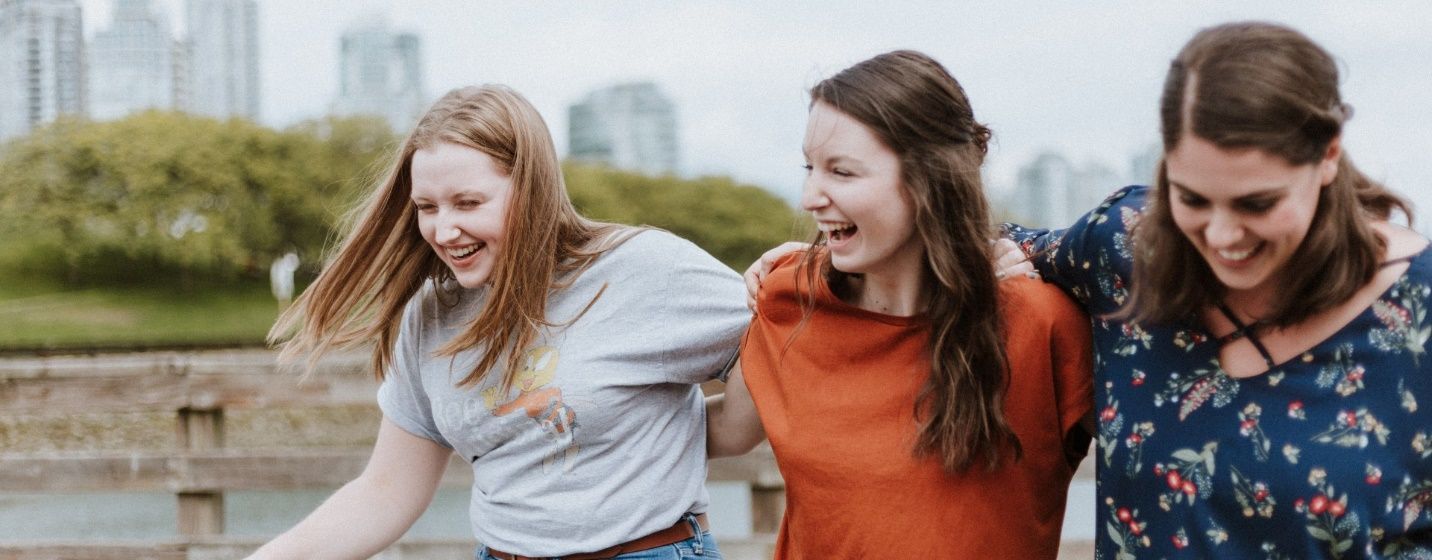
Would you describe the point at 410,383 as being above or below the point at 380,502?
above

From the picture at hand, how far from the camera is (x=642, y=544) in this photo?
1.97 metres

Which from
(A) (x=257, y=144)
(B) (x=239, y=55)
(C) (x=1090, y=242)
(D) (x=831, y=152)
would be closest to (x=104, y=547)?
(D) (x=831, y=152)

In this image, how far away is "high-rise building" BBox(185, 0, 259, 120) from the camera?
7806 centimetres

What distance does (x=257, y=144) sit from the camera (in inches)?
1432

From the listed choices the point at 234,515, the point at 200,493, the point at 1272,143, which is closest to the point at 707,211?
the point at 234,515

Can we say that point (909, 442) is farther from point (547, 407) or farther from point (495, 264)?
point (495, 264)

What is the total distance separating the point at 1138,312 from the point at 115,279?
125 ft

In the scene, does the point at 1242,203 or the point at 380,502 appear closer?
the point at 1242,203

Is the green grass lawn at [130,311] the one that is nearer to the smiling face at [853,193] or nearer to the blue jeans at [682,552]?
the blue jeans at [682,552]

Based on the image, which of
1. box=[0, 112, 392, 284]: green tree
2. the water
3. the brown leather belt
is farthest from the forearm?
box=[0, 112, 392, 284]: green tree

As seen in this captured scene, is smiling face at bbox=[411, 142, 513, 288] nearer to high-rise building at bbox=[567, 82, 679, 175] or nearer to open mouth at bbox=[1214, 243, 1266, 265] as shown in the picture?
open mouth at bbox=[1214, 243, 1266, 265]

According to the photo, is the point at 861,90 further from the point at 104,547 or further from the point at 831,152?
the point at 104,547

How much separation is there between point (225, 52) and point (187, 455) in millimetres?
85903

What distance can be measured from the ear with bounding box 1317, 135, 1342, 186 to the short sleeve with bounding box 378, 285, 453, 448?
4.63 ft
